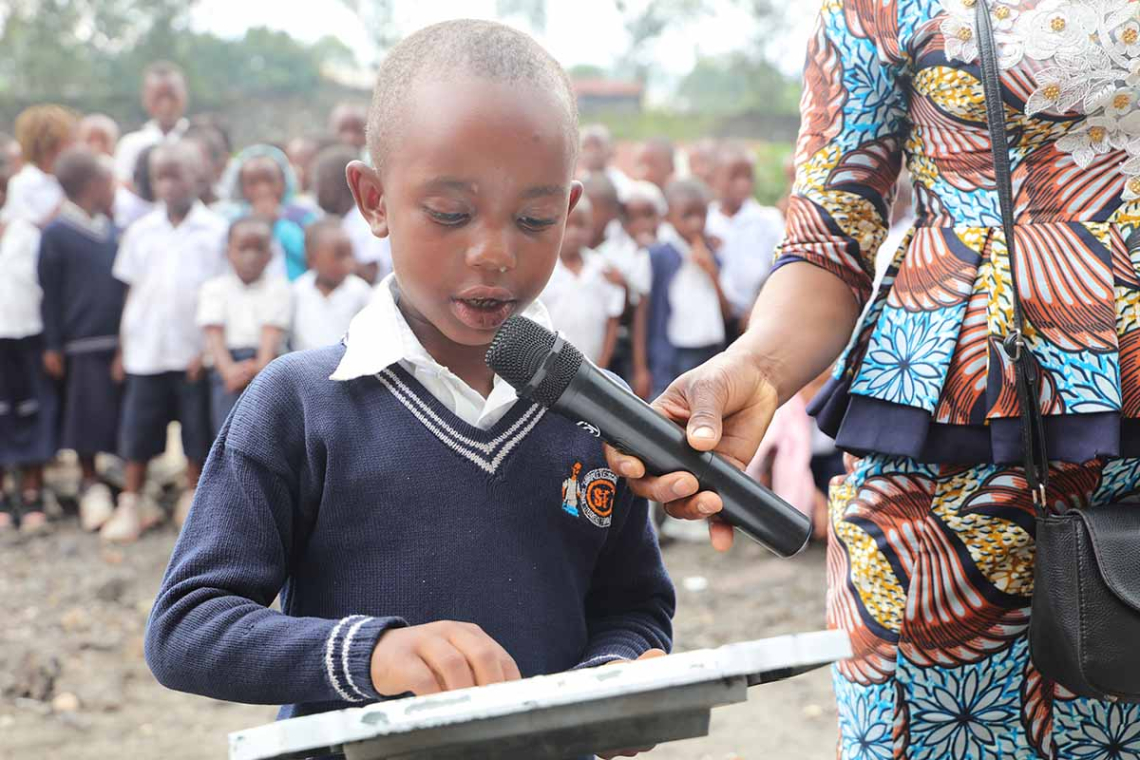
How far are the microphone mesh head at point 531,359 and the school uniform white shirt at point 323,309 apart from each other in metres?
4.27

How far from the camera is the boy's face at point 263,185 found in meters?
6.49

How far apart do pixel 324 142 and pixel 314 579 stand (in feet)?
22.1

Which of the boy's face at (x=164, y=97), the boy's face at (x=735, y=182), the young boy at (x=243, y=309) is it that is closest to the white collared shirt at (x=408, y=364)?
the young boy at (x=243, y=309)

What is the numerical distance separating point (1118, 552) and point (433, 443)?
33.4 inches

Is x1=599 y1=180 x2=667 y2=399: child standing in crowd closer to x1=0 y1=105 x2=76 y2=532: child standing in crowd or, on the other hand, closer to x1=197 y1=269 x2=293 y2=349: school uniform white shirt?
x1=197 y1=269 x2=293 y2=349: school uniform white shirt

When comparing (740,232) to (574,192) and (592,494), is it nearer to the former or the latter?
(574,192)

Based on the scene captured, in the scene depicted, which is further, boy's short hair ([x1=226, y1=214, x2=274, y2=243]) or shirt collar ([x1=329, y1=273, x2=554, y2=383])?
boy's short hair ([x1=226, y1=214, x2=274, y2=243])

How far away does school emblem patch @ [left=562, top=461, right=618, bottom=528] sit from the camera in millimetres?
1545

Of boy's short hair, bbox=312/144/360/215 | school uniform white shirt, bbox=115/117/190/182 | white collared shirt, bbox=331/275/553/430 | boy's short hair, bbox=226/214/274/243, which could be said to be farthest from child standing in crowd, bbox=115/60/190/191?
white collared shirt, bbox=331/275/553/430

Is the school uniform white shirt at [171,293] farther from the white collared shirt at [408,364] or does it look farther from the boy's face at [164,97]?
the white collared shirt at [408,364]

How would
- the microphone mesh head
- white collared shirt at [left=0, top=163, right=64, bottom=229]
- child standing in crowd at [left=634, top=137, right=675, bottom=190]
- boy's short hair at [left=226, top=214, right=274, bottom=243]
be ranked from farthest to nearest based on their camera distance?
child standing in crowd at [left=634, top=137, right=675, bottom=190], white collared shirt at [left=0, top=163, right=64, bottom=229], boy's short hair at [left=226, top=214, right=274, bottom=243], the microphone mesh head

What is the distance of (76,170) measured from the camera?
21.3ft

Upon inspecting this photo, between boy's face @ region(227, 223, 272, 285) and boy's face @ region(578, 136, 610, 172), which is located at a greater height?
boy's face @ region(578, 136, 610, 172)

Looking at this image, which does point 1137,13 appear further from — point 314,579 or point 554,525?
point 314,579
